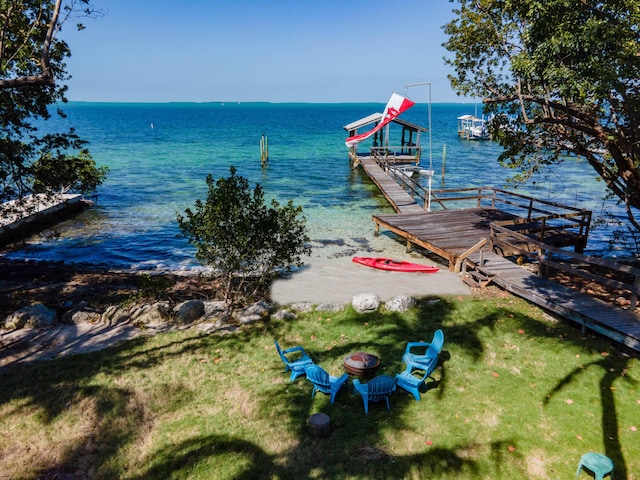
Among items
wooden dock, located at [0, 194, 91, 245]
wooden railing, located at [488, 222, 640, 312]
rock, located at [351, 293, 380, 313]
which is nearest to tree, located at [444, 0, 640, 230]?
wooden railing, located at [488, 222, 640, 312]

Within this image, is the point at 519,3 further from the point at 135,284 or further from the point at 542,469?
the point at 135,284

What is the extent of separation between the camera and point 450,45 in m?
13.3

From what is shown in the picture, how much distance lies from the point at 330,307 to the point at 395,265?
222 inches

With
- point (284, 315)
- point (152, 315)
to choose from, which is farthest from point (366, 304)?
point (152, 315)

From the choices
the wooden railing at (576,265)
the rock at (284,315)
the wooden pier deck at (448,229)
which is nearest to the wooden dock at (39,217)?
the rock at (284,315)

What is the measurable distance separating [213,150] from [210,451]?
64.7 meters

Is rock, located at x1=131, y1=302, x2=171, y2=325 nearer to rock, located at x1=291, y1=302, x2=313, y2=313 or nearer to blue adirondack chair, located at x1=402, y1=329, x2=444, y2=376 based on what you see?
rock, located at x1=291, y1=302, x2=313, y2=313

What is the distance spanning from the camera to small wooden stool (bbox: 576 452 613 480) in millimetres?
5961

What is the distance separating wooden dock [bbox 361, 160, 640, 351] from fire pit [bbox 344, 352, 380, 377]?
5.55m

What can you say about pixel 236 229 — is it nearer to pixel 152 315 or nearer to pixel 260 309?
pixel 260 309

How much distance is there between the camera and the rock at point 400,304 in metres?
12.3

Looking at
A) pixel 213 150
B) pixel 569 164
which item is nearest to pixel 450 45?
pixel 569 164

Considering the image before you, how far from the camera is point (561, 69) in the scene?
8.59 m

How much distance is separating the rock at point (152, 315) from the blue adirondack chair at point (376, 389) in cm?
650
